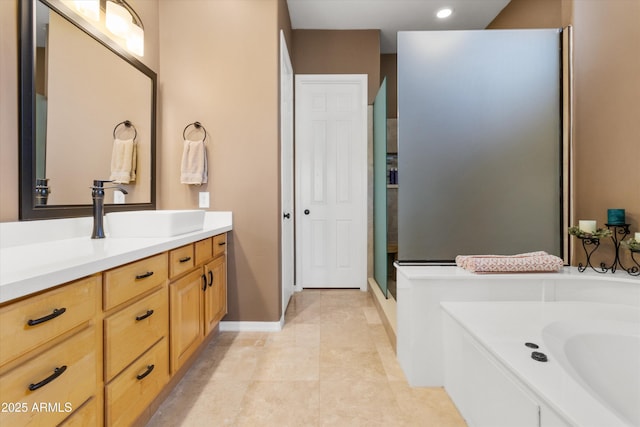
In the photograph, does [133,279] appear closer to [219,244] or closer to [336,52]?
[219,244]

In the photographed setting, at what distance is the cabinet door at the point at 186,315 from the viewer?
1.41 meters

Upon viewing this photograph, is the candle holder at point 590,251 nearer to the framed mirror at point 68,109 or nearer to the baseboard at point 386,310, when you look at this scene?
the baseboard at point 386,310

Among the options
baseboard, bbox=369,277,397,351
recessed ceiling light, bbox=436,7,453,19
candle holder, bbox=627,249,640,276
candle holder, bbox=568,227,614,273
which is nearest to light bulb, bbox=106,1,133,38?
baseboard, bbox=369,277,397,351

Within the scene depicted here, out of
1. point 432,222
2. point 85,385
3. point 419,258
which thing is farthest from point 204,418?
point 432,222

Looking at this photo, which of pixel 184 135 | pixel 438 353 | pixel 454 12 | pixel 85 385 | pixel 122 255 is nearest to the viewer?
pixel 85 385

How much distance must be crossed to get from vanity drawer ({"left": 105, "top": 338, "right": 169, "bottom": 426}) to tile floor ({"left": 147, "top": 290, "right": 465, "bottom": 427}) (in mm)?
239

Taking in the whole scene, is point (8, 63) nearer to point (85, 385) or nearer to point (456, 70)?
point (85, 385)

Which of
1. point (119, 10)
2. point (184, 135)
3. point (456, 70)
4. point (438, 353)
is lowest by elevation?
point (438, 353)

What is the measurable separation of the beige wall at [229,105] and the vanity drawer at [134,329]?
929mm

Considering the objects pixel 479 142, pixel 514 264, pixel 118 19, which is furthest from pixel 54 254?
pixel 479 142

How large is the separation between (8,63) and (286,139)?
1734mm

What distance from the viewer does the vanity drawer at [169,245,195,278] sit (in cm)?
141

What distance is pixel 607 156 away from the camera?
1.68 metres

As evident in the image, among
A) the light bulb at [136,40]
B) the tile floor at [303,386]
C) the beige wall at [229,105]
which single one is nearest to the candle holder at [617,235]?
the tile floor at [303,386]
